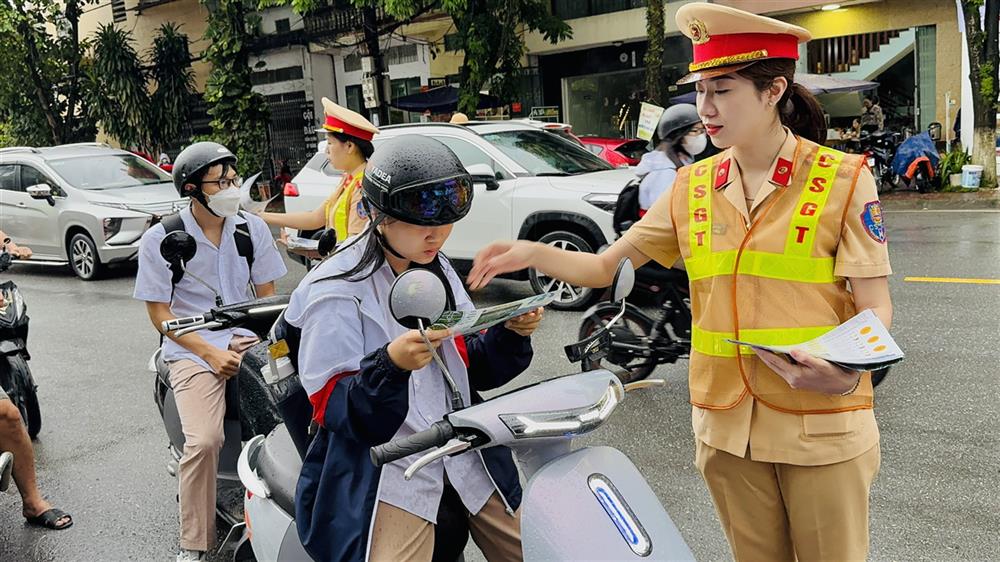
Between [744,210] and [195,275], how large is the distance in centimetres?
257

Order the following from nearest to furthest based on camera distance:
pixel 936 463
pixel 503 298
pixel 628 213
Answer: pixel 936 463, pixel 628 213, pixel 503 298

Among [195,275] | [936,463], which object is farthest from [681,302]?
[195,275]

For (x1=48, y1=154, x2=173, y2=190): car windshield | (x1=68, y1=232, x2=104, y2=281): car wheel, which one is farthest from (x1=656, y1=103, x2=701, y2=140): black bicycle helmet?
(x1=48, y1=154, x2=173, y2=190): car windshield

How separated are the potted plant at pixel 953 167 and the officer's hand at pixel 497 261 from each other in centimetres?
1366

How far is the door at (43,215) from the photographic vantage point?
11430 mm

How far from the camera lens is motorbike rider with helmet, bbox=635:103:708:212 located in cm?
554

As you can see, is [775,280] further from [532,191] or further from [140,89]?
[140,89]

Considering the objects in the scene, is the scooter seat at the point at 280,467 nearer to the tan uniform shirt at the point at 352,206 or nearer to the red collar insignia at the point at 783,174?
the red collar insignia at the point at 783,174

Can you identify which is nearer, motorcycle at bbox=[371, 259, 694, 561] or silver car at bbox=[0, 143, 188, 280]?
motorcycle at bbox=[371, 259, 694, 561]

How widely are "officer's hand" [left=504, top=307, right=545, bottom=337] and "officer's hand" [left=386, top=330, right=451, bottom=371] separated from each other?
344 mm

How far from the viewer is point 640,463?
4.47 meters

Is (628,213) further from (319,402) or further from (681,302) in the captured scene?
(319,402)

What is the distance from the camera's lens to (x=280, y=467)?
8.24ft

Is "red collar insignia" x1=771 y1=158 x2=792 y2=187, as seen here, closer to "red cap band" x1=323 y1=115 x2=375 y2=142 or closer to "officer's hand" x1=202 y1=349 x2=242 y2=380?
"officer's hand" x1=202 y1=349 x2=242 y2=380
